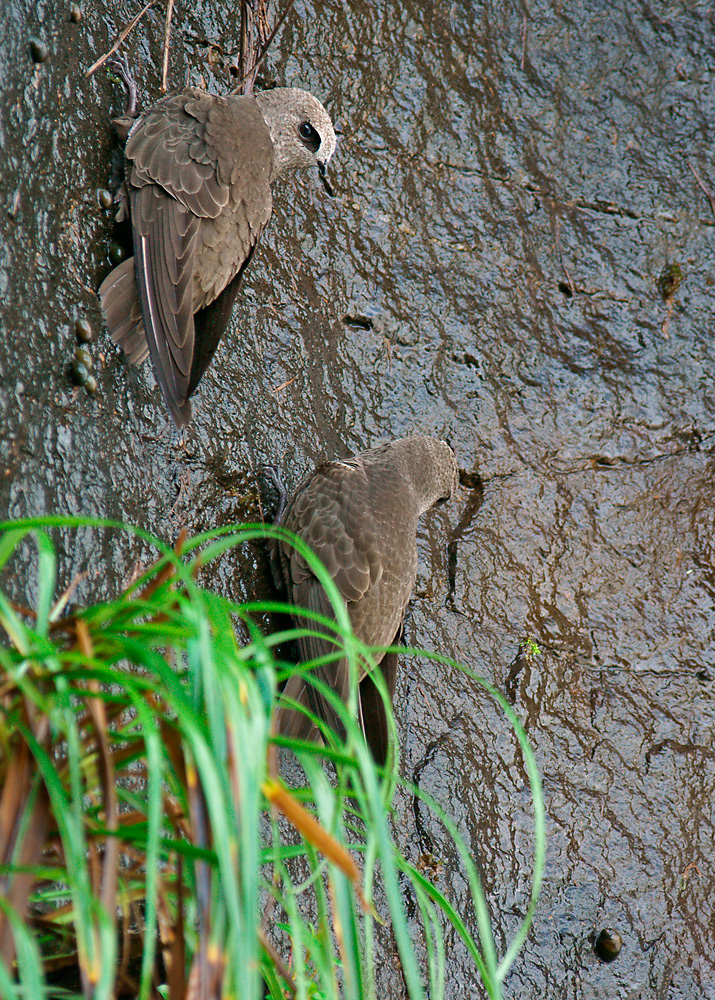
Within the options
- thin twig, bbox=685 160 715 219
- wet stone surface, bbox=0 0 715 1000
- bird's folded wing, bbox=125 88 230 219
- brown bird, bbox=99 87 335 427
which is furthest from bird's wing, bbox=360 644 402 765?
thin twig, bbox=685 160 715 219

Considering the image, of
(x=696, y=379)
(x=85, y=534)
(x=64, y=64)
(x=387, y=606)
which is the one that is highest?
(x=64, y=64)

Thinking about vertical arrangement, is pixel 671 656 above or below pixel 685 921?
above

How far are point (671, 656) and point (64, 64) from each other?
255 cm

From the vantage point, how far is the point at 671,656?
3.15 meters

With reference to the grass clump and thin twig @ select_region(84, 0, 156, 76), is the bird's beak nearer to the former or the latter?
thin twig @ select_region(84, 0, 156, 76)

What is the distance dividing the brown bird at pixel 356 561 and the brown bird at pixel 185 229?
0.48m

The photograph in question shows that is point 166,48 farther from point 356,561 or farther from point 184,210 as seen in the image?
point 356,561

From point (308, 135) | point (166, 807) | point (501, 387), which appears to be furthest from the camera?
point (501, 387)

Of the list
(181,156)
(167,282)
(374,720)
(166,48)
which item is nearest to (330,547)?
(374,720)

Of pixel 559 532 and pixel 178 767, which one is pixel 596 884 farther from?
pixel 178 767

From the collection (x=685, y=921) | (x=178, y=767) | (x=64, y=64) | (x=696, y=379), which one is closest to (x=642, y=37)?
(x=696, y=379)

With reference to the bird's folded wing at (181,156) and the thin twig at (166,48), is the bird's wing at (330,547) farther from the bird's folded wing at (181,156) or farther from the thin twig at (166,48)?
the thin twig at (166,48)

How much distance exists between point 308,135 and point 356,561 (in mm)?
1283

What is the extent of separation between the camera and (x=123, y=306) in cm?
226
